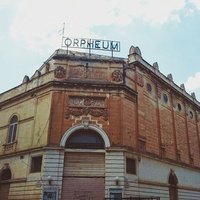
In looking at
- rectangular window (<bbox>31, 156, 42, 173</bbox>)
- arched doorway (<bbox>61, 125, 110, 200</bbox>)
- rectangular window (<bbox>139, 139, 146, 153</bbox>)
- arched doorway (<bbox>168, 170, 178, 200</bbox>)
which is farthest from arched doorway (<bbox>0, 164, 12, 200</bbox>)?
arched doorway (<bbox>168, 170, 178, 200</bbox>)

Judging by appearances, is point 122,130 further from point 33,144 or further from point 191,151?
point 191,151

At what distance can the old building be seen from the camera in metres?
16.3

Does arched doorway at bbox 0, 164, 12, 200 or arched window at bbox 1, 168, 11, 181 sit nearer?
arched doorway at bbox 0, 164, 12, 200

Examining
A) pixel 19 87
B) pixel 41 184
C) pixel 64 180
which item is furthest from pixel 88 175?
pixel 19 87

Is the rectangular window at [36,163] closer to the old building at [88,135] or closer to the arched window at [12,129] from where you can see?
the old building at [88,135]

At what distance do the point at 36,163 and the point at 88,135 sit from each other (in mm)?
3631

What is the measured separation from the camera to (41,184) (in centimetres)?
1597

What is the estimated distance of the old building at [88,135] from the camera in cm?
1627

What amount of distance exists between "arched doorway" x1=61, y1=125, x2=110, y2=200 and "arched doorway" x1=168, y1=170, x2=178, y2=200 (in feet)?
22.8

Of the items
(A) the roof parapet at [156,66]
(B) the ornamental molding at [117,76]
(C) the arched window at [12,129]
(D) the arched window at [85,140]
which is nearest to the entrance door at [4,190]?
(C) the arched window at [12,129]

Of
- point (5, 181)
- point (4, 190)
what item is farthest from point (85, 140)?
point (4, 190)

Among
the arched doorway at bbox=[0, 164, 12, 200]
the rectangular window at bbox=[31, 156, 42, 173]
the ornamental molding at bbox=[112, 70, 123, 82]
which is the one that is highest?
the ornamental molding at bbox=[112, 70, 123, 82]

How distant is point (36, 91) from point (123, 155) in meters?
7.47

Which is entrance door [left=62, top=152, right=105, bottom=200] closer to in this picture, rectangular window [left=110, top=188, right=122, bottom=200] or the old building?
the old building
